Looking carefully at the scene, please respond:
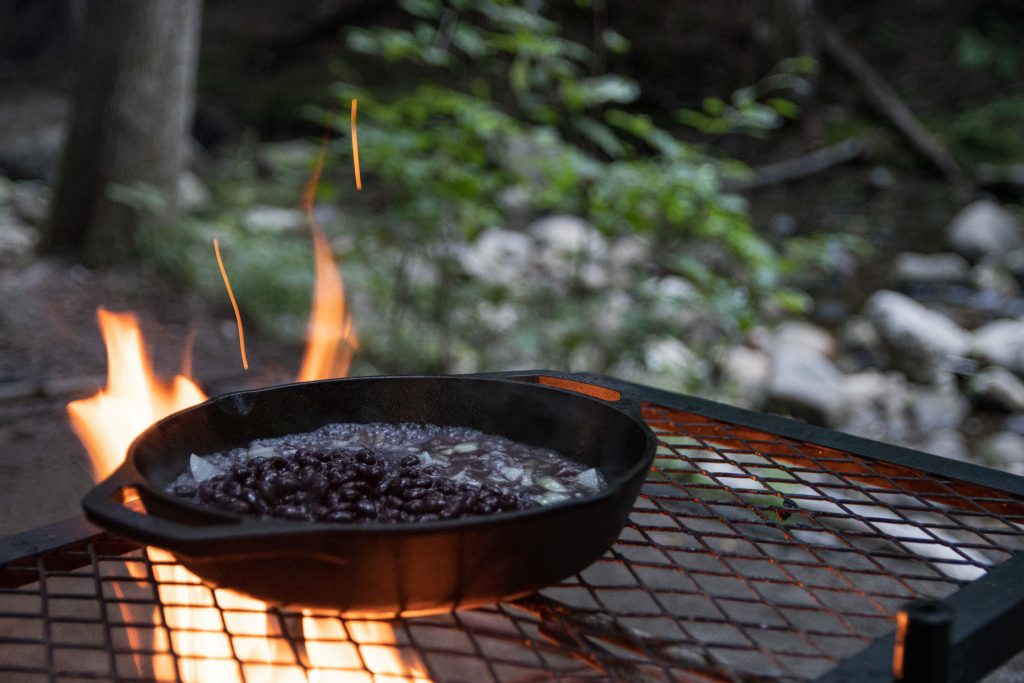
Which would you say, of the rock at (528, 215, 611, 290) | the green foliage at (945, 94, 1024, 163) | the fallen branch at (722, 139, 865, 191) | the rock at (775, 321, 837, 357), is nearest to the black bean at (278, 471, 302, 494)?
Result: the rock at (528, 215, 611, 290)

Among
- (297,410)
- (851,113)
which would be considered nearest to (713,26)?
(851,113)

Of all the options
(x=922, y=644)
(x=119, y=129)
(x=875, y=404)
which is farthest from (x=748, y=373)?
(x=922, y=644)

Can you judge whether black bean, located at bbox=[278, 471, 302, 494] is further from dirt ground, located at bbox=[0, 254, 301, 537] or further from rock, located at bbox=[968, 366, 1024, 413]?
rock, located at bbox=[968, 366, 1024, 413]

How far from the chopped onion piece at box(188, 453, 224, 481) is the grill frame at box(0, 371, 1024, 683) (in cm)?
19

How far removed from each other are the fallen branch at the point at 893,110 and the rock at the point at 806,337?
4326 millimetres

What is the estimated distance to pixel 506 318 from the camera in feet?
19.2

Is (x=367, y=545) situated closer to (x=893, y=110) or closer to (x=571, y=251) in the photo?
(x=571, y=251)

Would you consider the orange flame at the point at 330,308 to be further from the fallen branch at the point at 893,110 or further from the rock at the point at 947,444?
the fallen branch at the point at 893,110

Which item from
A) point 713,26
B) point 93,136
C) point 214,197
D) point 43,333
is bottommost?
point 43,333

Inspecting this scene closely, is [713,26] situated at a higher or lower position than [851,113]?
higher

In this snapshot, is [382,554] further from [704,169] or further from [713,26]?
[713,26]

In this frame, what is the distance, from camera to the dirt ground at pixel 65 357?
3.05m

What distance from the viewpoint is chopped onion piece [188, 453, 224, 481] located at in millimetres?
1436

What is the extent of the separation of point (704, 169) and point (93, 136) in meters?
4.15
